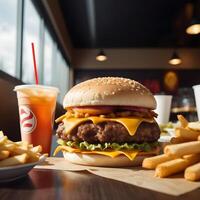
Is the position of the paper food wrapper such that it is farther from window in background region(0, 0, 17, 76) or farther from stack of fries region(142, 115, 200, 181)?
window in background region(0, 0, 17, 76)

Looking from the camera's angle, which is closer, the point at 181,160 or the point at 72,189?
the point at 72,189

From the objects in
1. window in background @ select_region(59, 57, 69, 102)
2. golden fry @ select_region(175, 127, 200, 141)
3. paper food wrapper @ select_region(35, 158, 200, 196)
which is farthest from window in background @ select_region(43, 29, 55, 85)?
golden fry @ select_region(175, 127, 200, 141)

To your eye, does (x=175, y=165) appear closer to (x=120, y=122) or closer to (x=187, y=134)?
(x=187, y=134)

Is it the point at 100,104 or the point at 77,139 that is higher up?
the point at 100,104

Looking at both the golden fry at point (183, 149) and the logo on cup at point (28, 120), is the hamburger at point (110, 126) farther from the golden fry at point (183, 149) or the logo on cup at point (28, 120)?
the golden fry at point (183, 149)

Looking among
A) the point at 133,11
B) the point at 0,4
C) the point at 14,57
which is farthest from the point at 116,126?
the point at 133,11

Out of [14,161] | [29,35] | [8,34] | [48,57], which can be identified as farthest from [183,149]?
[48,57]

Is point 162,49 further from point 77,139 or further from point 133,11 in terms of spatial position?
point 77,139
